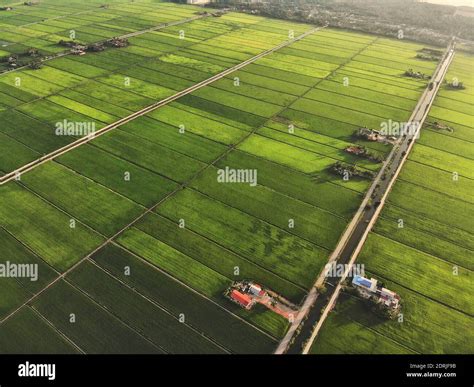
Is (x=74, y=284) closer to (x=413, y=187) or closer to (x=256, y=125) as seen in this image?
(x=256, y=125)

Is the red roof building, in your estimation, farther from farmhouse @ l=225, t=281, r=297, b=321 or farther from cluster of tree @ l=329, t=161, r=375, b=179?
cluster of tree @ l=329, t=161, r=375, b=179

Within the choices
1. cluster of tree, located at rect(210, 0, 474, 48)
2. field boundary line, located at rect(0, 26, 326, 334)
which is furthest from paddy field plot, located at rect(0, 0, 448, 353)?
cluster of tree, located at rect(210, 0, 474, 48)

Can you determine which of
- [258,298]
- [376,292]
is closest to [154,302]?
[258,298]

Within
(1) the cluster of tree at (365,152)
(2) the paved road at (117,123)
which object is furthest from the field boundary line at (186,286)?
(1) the cluster of tree at (365,152)

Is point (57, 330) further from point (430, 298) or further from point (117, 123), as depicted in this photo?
point (117, 123)

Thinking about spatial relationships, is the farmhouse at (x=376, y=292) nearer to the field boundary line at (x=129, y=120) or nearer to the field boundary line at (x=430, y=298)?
the field boundary line at (x=430, y=298)
